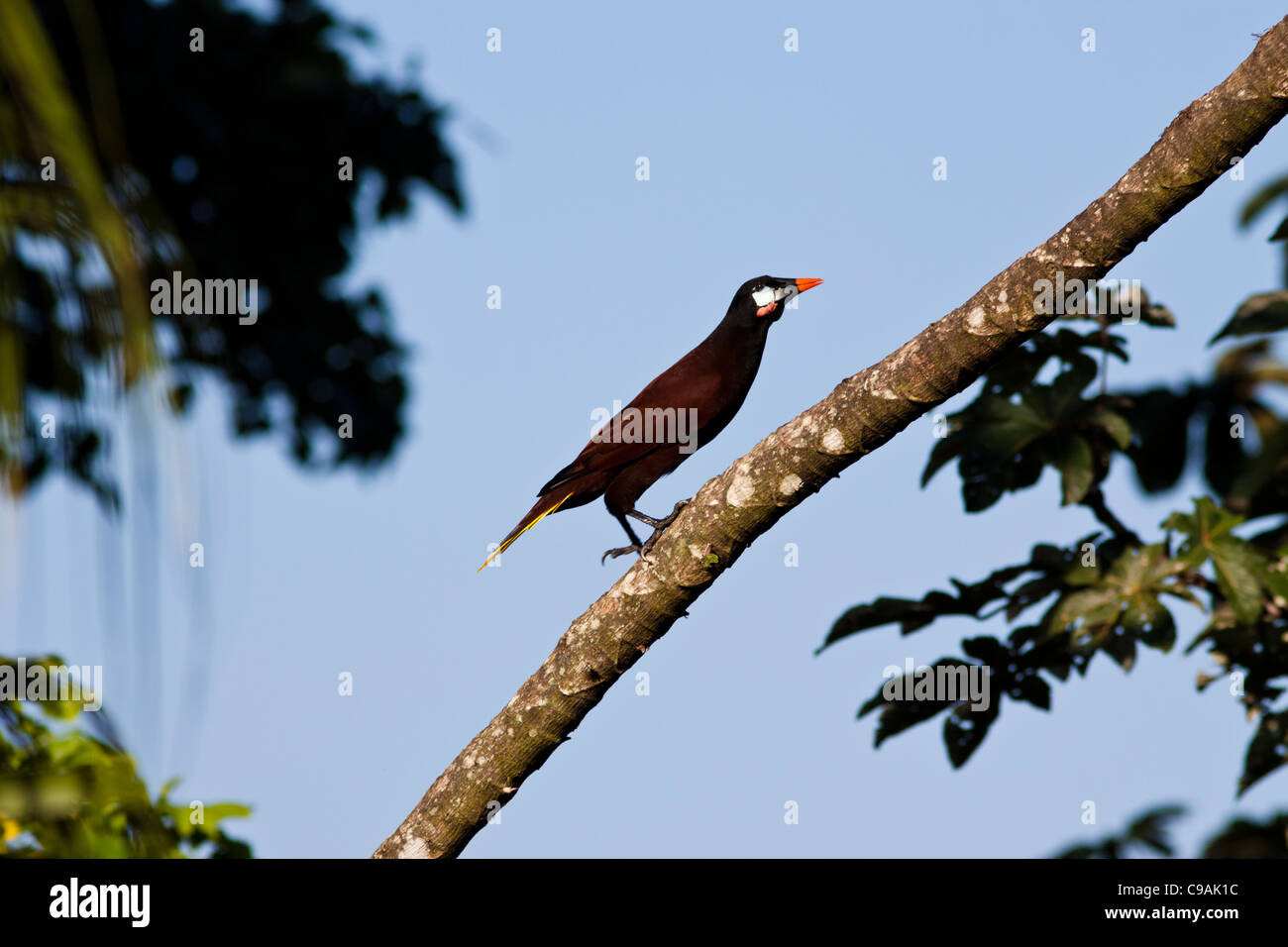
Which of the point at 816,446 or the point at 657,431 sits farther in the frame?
the point at 657,431

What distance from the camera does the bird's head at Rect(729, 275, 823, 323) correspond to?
153 inches

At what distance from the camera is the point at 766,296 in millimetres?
3920

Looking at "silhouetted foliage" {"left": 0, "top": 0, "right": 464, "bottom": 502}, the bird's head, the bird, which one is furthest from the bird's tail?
"silhouetted foliage" {"left": 0, "top": 0, "right": 464, "bottom": 502}

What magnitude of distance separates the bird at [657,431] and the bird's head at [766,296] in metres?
0.02

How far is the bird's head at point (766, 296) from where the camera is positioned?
12.8ft

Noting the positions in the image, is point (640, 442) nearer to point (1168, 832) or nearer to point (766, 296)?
point (766, 296)

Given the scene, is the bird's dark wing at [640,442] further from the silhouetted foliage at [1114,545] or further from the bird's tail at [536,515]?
the silhouetted foliage at [1114,545]

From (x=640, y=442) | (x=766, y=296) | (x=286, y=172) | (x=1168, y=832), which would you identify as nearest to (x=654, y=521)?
(x=640, y=442)

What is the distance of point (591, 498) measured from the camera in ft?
12.3

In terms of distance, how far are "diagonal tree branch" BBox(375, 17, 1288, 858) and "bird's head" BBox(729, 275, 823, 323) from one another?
1.49m

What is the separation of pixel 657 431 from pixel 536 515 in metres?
0.47

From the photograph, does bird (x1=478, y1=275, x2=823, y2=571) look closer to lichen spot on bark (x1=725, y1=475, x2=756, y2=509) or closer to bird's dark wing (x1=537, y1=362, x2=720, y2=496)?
bird's dark wing (x1=537, y1=362, x2=720, y2=496)

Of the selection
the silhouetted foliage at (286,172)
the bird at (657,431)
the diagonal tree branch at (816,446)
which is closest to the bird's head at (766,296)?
the bird at (657,431)

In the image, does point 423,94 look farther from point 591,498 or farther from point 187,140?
point 591,498
